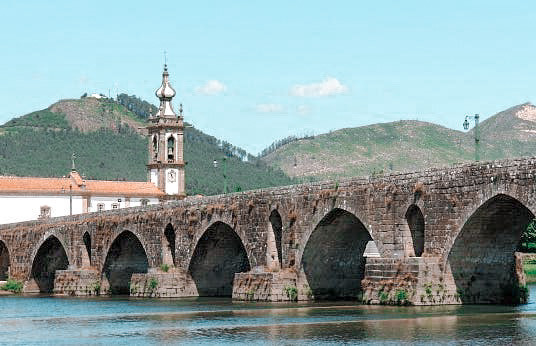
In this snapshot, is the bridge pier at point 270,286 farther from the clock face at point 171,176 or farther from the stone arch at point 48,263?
the clock face at point 171,176

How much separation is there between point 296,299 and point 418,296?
405 inches

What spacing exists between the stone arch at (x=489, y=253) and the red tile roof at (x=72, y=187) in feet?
251

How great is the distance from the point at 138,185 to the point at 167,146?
18.7 ft

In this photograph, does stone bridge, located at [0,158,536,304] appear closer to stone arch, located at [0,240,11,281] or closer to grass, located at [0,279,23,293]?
grass, located at [0,279,23,293]

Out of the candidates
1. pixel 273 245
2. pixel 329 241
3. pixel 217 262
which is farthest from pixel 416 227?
pixel 217 262

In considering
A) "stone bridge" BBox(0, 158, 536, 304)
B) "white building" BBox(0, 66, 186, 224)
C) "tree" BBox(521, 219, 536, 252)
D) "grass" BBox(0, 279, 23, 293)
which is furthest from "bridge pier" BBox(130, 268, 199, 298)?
"white building" BBox(0, 66, 186, 224)

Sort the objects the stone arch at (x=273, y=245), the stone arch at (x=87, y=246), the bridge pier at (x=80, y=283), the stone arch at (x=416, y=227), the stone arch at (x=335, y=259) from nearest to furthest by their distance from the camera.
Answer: the stone arch at (x=416, y=227), the stone arch at (x=335, y=259), the stone arch at (x=273, y=245), the bridge pier at (x=80, y=283), the stone arch at (x=87, y=246)

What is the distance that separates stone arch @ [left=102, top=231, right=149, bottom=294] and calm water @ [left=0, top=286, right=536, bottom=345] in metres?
18.1

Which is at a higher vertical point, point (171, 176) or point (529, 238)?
point (171, 176)

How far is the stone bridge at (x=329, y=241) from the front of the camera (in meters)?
42.9

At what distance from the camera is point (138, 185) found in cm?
12725

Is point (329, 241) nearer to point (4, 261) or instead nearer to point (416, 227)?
point (416, 227)

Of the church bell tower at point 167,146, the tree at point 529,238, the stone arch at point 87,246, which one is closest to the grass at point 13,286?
the stone arch at point 87,246

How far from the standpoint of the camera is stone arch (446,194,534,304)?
139ft
